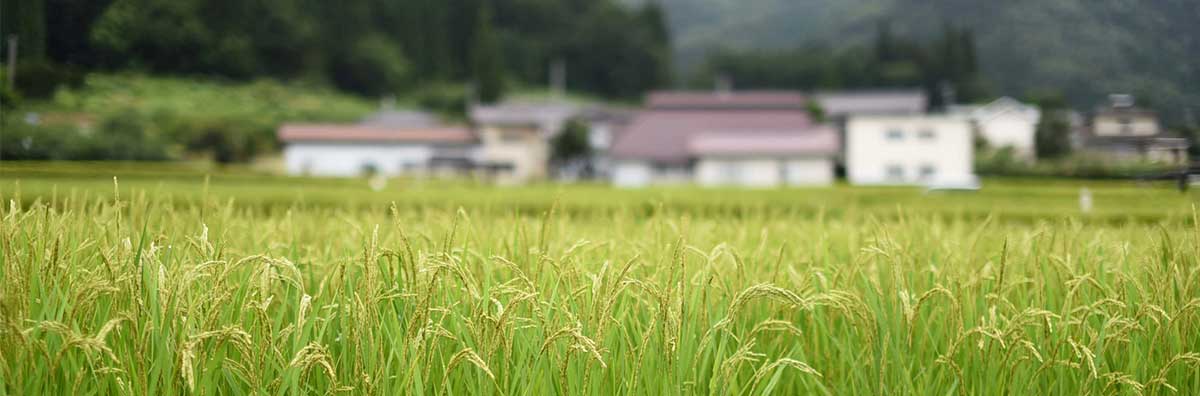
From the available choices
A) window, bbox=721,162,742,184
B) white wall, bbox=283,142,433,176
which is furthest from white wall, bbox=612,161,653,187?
white wall, bbox=283,142,433,176

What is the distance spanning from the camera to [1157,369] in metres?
2.08

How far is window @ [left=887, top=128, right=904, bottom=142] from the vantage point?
119 feet

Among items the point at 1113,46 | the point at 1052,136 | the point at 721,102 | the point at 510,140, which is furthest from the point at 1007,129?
the point at 1113,46

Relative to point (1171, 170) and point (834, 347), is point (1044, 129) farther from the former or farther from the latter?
point (834, 347)

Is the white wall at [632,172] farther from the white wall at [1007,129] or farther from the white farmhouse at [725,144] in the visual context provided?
the white wall at [1007,129]

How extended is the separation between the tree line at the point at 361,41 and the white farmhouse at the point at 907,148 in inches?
907

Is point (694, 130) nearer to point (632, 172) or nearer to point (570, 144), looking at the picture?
point (632, 172)

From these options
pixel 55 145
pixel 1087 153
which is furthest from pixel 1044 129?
pixel 55 145

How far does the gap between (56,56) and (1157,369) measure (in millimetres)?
6435

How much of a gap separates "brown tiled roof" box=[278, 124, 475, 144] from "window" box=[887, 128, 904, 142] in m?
21.6

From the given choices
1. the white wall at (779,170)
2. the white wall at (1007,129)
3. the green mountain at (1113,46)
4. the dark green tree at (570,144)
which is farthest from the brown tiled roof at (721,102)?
the green mountain at (1113,46)

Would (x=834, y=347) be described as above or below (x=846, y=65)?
below

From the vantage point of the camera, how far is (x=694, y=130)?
41.8 metres

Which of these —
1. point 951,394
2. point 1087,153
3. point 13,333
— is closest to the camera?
point 13,333
